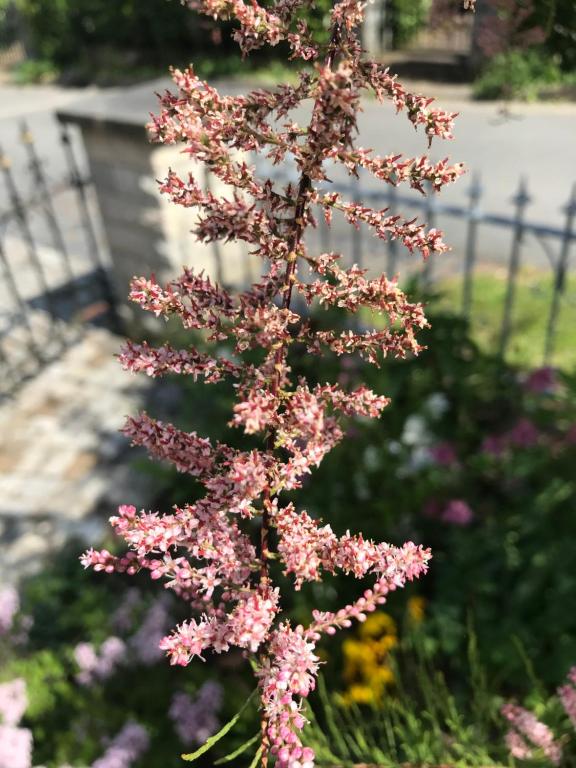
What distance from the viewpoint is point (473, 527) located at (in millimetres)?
3639

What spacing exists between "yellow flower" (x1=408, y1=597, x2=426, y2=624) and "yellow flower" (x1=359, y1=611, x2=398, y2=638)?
0.12m

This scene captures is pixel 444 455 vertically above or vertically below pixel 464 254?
above

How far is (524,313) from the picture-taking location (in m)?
6.45

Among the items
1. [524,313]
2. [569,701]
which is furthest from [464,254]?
[569,701]

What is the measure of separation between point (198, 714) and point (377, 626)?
0.91m

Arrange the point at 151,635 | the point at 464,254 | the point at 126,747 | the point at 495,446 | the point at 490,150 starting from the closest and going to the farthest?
the point at 126,747 < the point at 151,635 < the point at 495,446 < the point at 464,254 < the point at 490,150

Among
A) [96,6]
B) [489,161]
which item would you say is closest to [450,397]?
[489,161]

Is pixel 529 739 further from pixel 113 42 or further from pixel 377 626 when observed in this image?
pixel 113 42

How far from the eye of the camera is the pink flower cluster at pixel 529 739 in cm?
168

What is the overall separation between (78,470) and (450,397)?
2.60 meters

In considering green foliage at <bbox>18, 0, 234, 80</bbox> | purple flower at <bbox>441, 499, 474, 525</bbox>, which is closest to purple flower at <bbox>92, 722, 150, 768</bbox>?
purple flower at <bbox>441, 499, 474, 525</bbox>

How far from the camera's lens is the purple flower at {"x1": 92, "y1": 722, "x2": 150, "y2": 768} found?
2.53m

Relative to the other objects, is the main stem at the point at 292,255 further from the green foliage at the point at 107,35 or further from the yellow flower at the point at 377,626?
the green foliage at the point at 107,35

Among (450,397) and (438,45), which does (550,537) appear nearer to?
(450,397)
